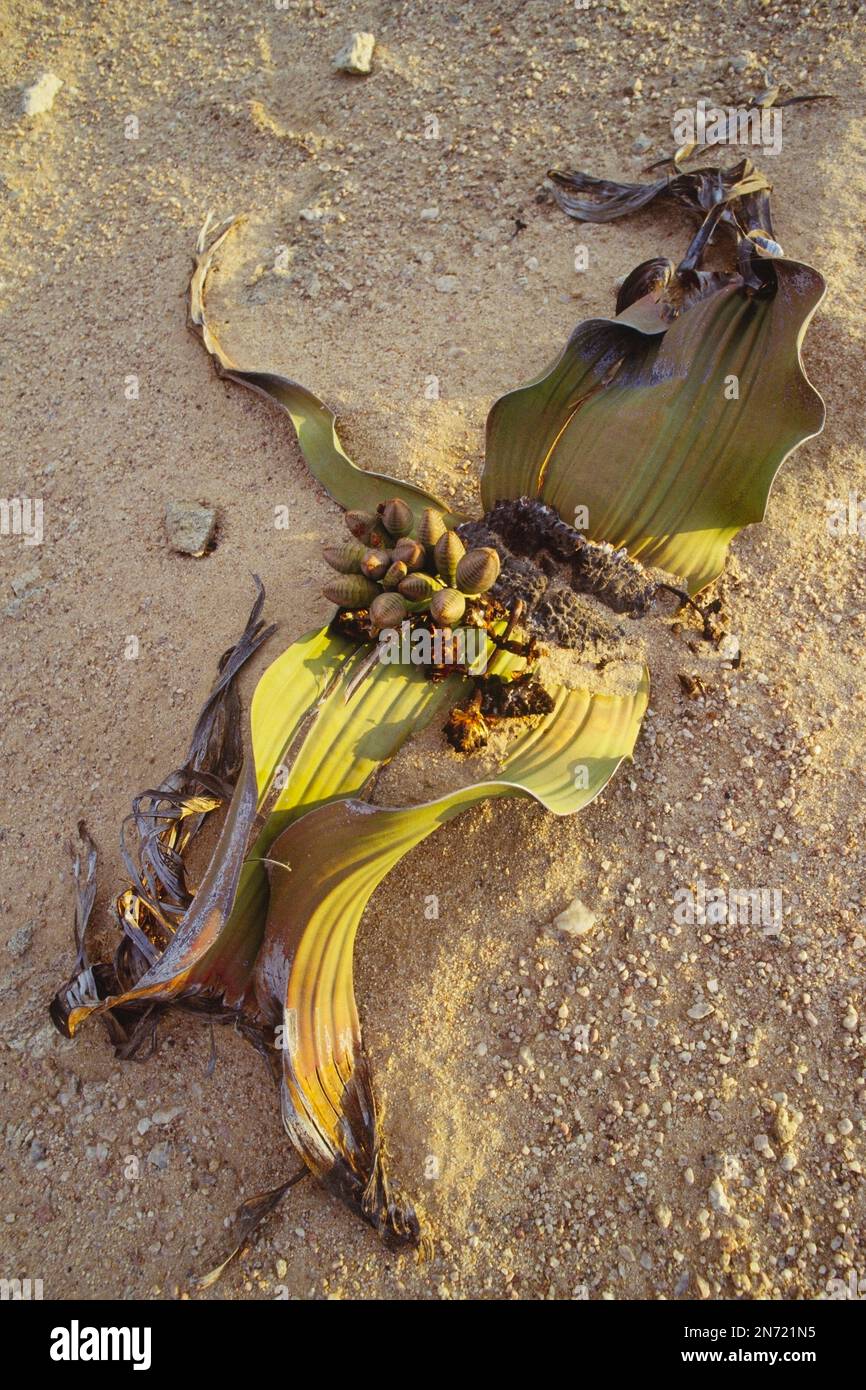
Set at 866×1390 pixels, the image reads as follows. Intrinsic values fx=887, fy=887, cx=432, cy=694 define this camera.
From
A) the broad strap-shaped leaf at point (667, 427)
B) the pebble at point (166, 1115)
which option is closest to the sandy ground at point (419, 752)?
the pebble at point (166, 1115)

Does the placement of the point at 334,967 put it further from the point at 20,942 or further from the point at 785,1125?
the point at 785,1125

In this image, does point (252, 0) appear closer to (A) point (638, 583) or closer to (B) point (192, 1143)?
(A) point (638, 583)

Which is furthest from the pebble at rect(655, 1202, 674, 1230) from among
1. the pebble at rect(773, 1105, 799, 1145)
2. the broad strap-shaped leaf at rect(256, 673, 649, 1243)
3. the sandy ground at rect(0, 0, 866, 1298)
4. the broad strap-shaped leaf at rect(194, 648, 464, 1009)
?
the broad strap-shaped leaf at rect(194, 648, 464, 1009)

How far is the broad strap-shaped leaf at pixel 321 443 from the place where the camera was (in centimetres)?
220

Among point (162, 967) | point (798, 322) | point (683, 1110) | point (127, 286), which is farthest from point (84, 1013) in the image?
point (127, 286)

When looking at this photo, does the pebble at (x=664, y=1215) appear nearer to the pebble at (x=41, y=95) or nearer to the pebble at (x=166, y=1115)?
the pebble at (x=166, y=1115)

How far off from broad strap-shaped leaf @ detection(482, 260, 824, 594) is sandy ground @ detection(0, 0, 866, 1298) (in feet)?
0.70

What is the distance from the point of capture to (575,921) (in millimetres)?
1801

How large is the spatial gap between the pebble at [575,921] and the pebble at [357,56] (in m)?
3.12

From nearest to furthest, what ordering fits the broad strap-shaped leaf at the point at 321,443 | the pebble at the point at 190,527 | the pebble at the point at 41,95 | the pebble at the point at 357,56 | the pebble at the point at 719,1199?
the pebble at the point at 719,1199, the broad strap-shaped leaf at the point at 321,443, the pebble at the point at 190,527, the pebble at the point at 357,56, the pebble at the point at 41,95

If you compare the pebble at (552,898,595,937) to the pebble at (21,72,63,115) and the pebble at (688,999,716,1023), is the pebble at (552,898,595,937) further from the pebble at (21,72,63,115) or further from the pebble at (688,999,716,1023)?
the pebble at (21,72,63,115)

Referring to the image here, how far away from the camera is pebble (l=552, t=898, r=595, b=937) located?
1.80 metres

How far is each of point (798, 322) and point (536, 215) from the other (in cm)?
127

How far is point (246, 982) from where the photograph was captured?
169 centimetres
